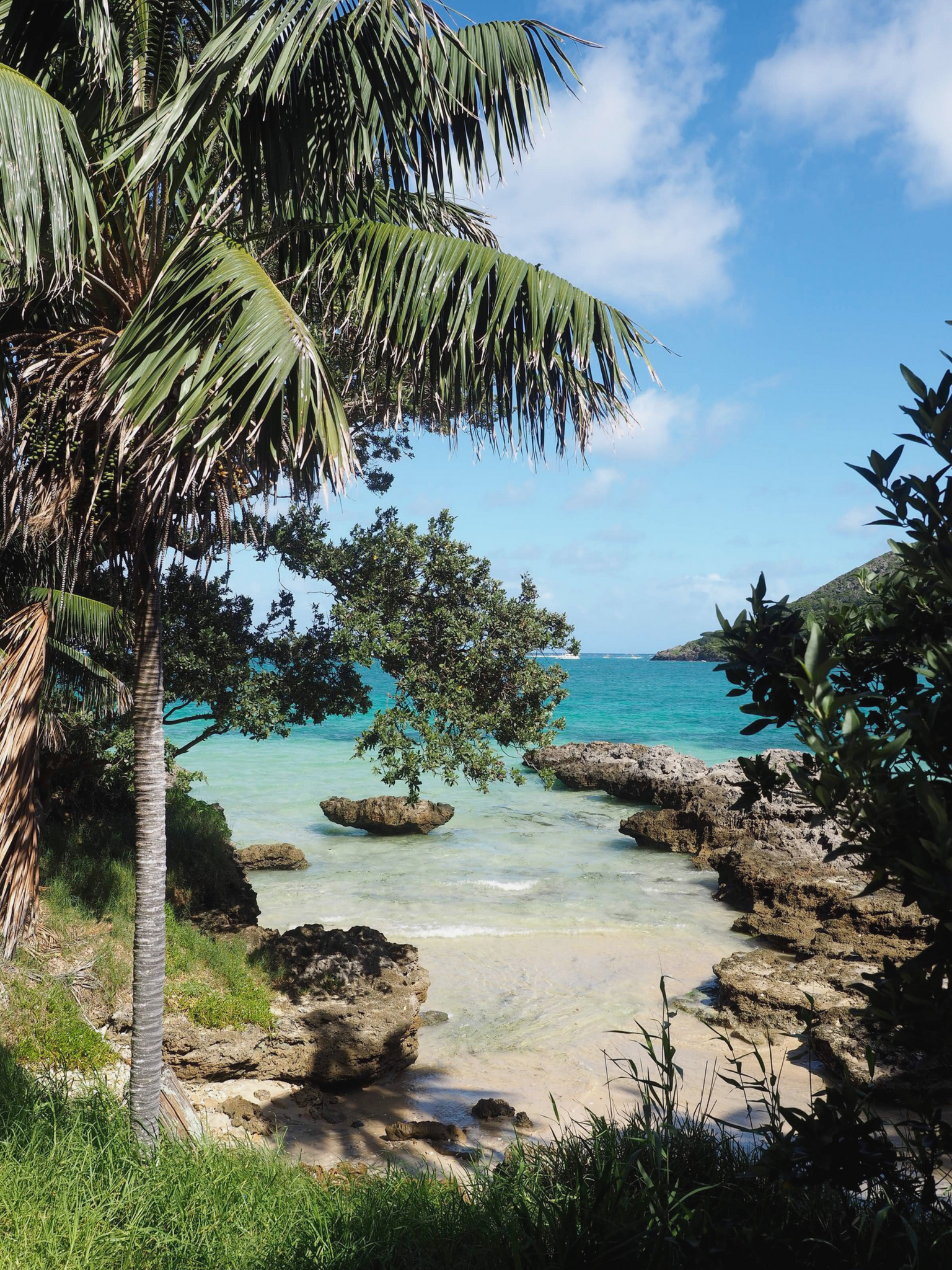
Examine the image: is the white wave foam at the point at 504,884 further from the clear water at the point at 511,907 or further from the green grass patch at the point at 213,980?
the green grass patch at the point at 213,980

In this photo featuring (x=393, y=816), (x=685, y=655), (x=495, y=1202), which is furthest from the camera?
(x=685, y=655)

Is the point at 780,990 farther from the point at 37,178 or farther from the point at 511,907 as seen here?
the point at 37,178

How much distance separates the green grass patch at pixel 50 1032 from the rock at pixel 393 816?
1476cm

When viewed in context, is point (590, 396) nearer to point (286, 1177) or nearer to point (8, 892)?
point (8, 892)

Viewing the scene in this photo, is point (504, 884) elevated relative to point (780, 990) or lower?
lower

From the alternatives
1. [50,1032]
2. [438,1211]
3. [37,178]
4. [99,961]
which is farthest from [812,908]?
[37,178]

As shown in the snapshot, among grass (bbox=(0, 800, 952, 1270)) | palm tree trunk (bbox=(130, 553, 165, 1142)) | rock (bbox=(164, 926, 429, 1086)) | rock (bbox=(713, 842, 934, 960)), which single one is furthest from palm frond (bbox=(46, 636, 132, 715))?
rock (bbox=(713, 842, 934, 960))

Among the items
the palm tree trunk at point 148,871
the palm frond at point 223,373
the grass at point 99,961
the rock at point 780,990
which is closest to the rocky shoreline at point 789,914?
the rock at point 780,990

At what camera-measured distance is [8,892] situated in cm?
487

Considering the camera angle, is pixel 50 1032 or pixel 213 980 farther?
pixel 213 980

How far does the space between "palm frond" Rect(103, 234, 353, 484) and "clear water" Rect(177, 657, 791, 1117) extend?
14.4ft

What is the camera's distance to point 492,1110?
7824 mm

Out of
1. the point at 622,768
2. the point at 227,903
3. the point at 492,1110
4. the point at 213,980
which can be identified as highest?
the point at 622,768

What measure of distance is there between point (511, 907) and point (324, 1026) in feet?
26.3
